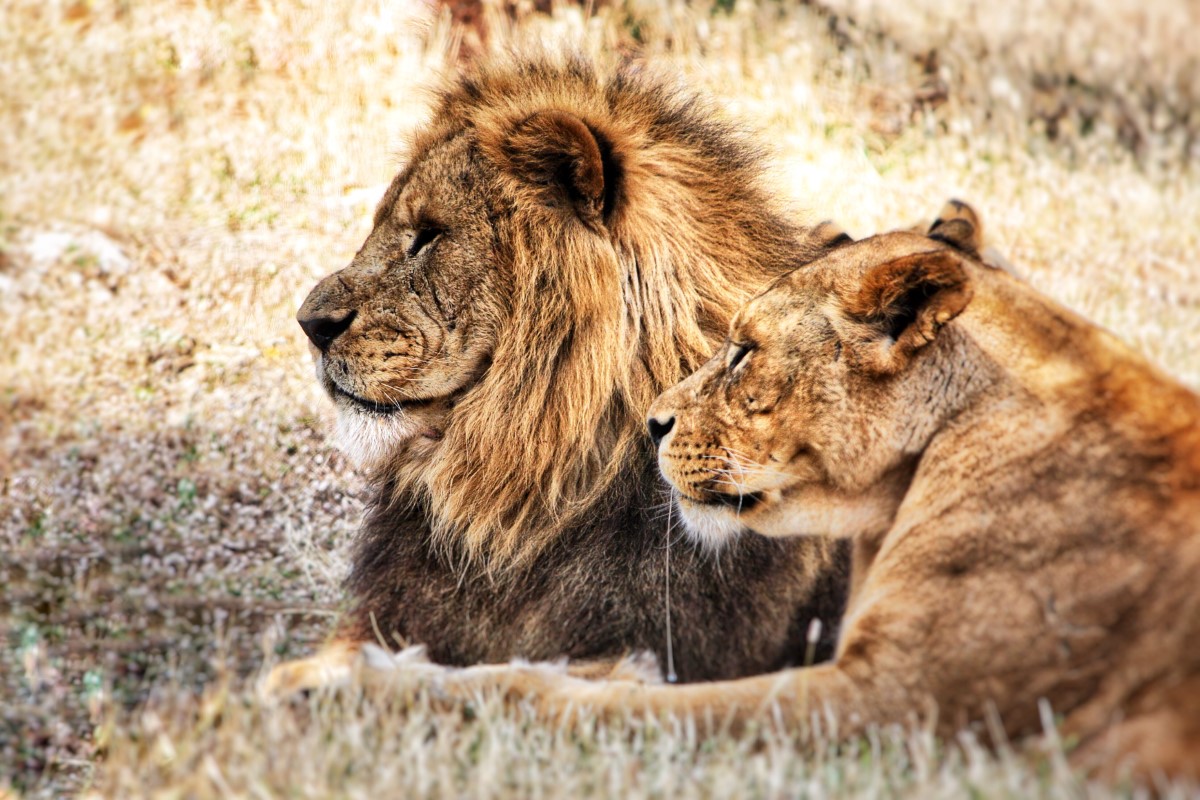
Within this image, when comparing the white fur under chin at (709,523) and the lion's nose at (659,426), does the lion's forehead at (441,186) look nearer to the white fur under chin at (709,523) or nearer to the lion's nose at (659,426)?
the lion's nose at (659,426)

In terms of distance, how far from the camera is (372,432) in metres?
3.71

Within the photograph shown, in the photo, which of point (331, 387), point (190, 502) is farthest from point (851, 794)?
point (190, 502)

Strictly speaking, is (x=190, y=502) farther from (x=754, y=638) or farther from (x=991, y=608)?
(x=991, y=608)

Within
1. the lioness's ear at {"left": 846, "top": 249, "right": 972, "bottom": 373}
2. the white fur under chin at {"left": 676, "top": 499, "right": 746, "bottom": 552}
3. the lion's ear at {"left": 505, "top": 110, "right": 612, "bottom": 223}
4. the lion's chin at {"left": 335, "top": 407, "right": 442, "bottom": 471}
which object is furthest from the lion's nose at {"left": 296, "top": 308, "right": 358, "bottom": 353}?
the lioness's ear at {"left": 846, "top": 249, "right": 972, "bottom": 373}

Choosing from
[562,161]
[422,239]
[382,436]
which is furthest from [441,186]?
[382,436]

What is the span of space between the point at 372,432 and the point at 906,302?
1472 mm

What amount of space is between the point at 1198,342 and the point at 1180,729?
388 centimetres

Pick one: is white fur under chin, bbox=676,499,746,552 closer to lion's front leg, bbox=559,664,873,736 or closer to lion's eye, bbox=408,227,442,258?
lion's front leg, bbox=559,664,873,736

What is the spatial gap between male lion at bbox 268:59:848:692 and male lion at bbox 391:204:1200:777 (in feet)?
0.96

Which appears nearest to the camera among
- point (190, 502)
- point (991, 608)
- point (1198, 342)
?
point (991, 608)

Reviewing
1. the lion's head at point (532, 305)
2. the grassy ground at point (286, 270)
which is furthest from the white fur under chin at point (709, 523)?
the grassy ground at point (286, 270)

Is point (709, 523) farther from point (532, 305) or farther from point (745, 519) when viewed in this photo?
point (532, 305)

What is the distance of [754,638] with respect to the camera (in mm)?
3576

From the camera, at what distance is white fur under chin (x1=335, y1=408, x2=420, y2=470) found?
370cm
